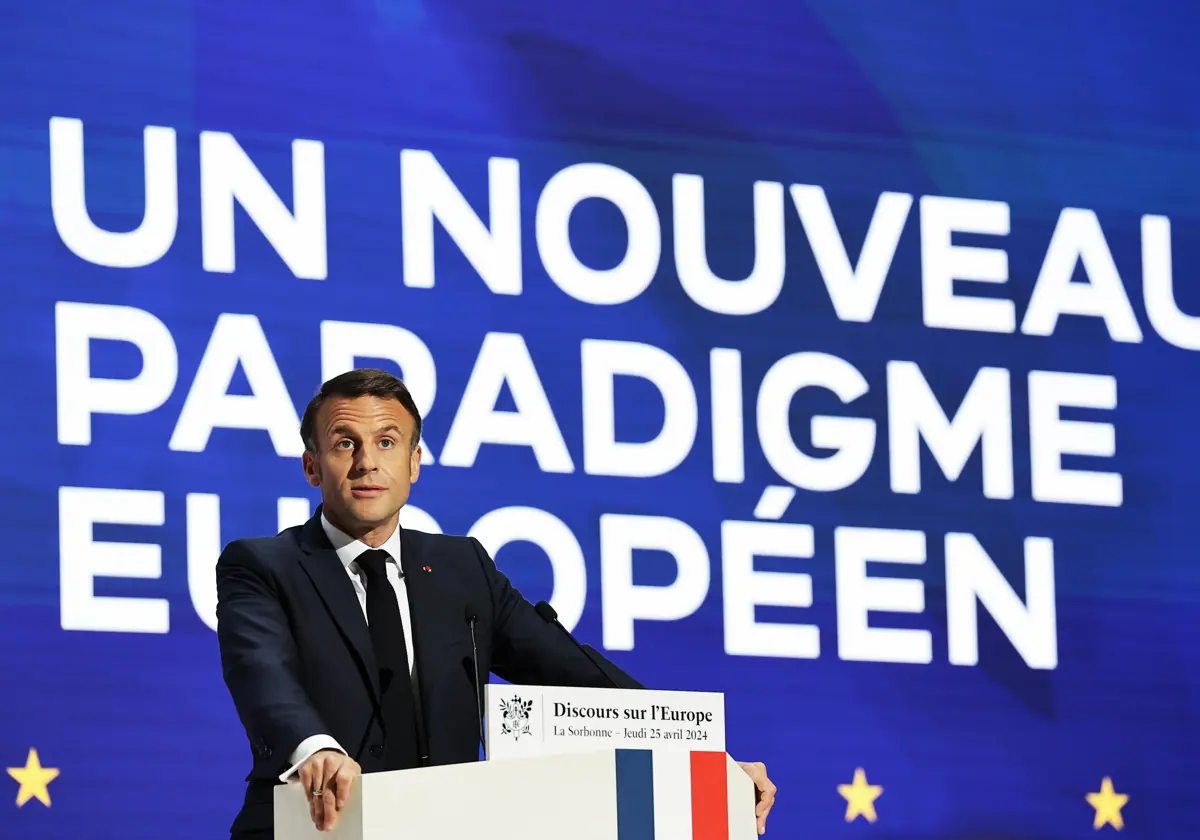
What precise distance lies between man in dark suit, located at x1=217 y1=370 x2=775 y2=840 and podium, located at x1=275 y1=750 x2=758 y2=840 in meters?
0.17

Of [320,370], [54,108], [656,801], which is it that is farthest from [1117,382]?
[656,801]

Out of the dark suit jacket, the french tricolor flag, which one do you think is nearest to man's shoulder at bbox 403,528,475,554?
the dark suit jacket

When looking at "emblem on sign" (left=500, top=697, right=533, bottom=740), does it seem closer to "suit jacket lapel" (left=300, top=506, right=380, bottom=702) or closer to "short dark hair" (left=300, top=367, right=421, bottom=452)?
"suit jacket lapel" (left=300, top=506, right=380, bottom=702)

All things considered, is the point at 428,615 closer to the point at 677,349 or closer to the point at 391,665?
the point at 391,665

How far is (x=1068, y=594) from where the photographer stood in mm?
A: 5410

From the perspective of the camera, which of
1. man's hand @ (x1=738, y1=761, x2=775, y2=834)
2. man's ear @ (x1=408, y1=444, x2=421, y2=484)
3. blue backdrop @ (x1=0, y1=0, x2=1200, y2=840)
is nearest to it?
man's hand @ (x1=738, y1=761, x2=775, y2=834)

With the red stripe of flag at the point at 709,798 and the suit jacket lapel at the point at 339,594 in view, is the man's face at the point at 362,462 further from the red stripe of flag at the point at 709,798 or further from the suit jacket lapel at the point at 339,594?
the red stripe of flag at the point at 709,798

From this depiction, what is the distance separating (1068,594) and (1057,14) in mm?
1498

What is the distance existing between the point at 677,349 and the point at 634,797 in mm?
2422

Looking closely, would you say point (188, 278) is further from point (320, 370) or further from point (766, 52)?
point (766, 52)

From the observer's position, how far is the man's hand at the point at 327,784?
9.16 feet

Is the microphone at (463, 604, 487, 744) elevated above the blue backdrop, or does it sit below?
below

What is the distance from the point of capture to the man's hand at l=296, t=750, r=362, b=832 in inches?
110

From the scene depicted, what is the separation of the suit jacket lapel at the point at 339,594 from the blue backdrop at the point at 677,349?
1266 mm
